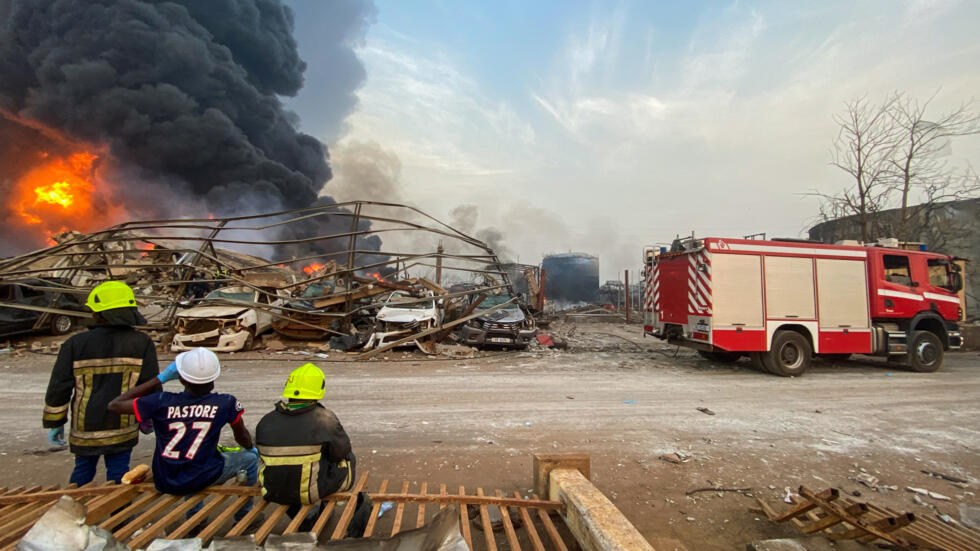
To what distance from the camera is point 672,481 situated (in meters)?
3.68

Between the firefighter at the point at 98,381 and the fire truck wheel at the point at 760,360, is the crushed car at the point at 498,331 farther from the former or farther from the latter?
the firefighter at the point at 98,381

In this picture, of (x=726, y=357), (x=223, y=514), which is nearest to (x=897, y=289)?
(x=726, y=357)

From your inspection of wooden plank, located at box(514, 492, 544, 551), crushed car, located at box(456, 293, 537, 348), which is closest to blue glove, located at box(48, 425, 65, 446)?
wooden plank, located at box(514, 492, 544, 551)

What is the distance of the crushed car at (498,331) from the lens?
35.3ft

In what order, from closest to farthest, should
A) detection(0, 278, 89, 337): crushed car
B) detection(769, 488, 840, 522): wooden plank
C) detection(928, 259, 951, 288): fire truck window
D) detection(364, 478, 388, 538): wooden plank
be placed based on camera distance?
detection(364, 478, 388, 538): wooden plank → detection(769, 488, 840, 522): wooden plank → detection(928, 259, 951, 288): fire truck window → detection(0, 278, 89, 337): crushed car

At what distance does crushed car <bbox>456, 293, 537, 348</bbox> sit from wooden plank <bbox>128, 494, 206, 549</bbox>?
831cm

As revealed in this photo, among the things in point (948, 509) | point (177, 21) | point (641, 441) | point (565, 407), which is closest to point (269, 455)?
point (641, 441)

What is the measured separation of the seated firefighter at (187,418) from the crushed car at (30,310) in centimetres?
1064

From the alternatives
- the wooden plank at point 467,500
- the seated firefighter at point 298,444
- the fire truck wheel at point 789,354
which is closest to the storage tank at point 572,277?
the fire truck wheel at point 789,354

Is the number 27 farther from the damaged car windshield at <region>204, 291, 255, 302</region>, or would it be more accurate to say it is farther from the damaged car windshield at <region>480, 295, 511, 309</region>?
the damaged car windshield at <region>480, 295, 511, 309</region>

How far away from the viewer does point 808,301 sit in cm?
861

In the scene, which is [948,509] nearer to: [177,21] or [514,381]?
[514,381]

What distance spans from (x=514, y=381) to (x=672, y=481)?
4064 mm

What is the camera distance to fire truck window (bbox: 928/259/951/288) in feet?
30.3
